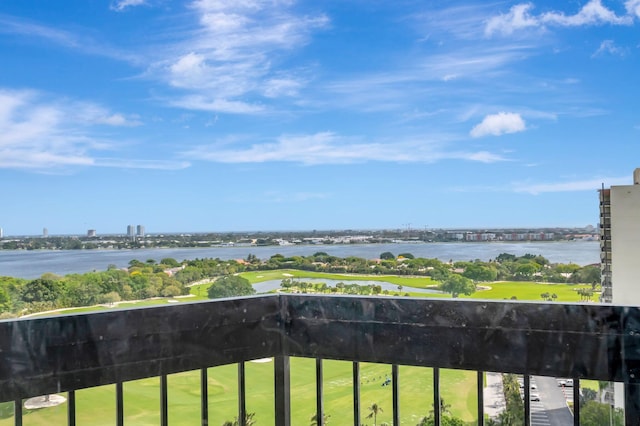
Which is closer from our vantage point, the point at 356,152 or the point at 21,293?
the point at 21,293

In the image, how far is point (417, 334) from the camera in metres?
1.21

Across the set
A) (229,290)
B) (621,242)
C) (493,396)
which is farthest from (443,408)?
(621,242)

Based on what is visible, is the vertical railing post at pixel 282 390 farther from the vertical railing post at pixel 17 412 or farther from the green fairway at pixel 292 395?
the vertical railing post at pixel 17 412

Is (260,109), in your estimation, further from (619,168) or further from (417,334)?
(417,334)

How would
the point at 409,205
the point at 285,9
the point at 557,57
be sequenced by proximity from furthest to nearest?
the point at 409,205 < the point at 557,57 < the point at 285,9

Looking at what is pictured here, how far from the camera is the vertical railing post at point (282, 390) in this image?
134cm

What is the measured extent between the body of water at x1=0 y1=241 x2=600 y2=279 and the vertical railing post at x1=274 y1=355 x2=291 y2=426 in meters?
5.37

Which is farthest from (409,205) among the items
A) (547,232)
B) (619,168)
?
(547,232)

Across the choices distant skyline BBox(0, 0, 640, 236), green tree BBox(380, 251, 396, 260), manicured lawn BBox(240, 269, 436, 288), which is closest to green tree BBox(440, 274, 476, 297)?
manicured lawn BBox(240, 269, 436, 288)

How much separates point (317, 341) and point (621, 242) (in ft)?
29.3

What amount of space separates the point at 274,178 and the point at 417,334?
25503mm

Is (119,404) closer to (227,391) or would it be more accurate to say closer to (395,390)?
(227,391)

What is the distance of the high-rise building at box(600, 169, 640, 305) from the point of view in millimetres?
7941

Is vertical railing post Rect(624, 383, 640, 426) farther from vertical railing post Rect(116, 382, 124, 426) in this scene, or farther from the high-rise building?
the high-rise building
